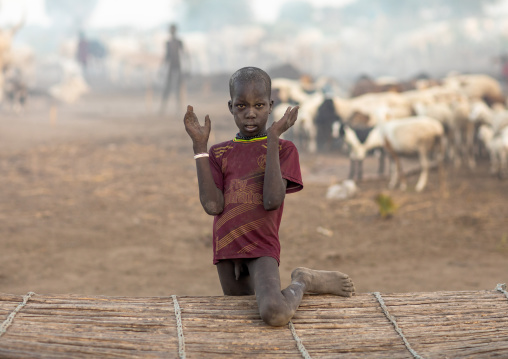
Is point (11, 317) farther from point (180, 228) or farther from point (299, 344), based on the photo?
point (180, 228)

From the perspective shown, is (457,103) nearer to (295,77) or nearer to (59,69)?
(295,77)

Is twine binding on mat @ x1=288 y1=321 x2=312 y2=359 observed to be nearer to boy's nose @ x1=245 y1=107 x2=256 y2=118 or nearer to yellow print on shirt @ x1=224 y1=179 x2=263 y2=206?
yellow print on shirt @ x1=224 y1=179 x2=263 y2=206

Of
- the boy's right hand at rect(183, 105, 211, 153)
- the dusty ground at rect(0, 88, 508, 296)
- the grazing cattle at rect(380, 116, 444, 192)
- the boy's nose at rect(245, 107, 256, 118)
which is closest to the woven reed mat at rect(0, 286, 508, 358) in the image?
the boy's right hand at rect(183, 105, 211, 153)

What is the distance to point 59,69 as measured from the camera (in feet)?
97.0

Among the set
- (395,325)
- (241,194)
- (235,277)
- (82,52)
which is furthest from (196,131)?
(82,52)

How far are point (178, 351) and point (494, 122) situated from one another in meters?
8.00

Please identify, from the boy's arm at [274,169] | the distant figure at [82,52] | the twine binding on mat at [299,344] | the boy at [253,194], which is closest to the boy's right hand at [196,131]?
the boy at [253,194]

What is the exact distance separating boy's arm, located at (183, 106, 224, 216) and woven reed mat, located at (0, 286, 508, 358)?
463 mm

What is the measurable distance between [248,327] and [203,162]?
73 cm

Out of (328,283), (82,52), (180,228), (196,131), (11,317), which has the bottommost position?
(180,228)

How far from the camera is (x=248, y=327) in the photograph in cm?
259

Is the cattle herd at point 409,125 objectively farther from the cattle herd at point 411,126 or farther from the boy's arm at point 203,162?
the boy's arm at point 203,162

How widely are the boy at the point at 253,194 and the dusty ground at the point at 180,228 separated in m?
2.11

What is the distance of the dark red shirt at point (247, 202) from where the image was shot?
2.78 m
